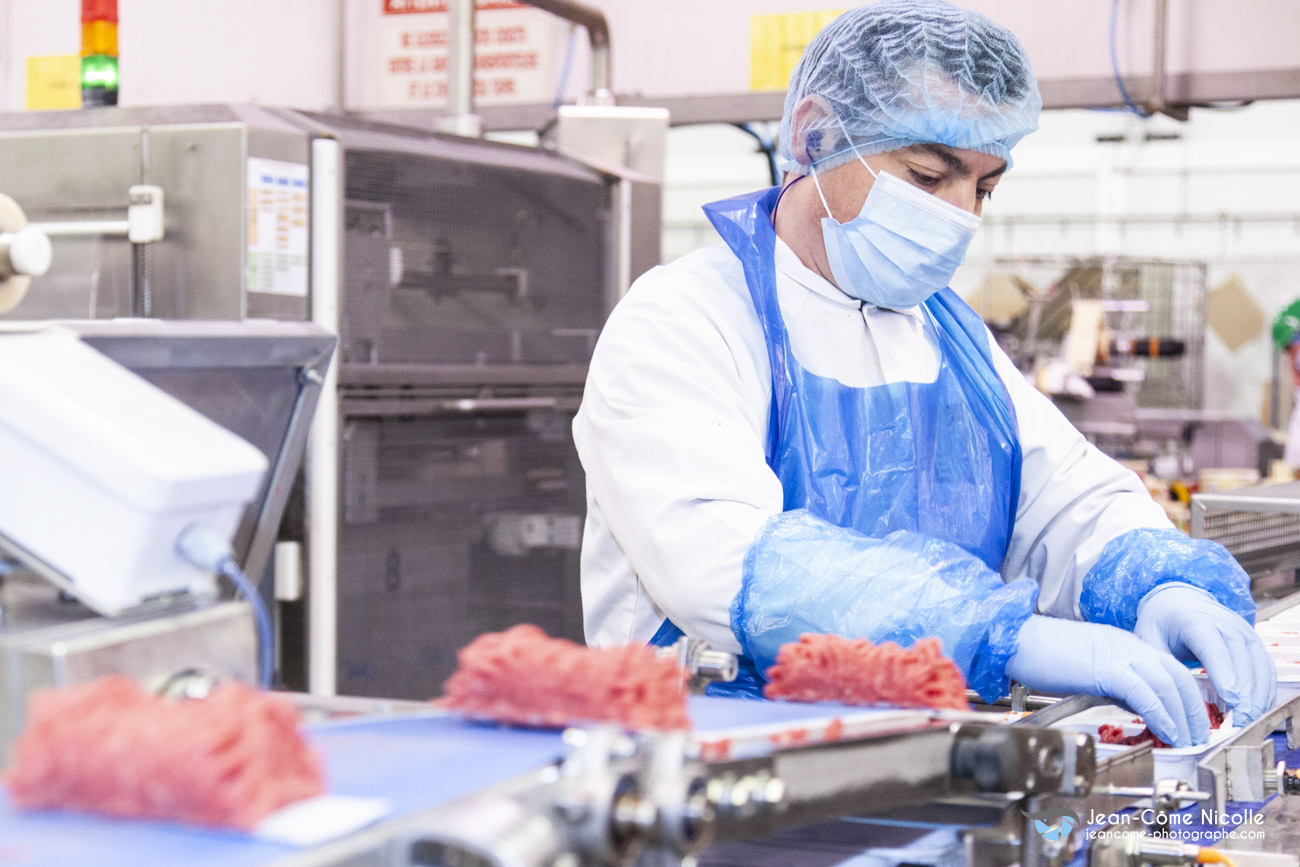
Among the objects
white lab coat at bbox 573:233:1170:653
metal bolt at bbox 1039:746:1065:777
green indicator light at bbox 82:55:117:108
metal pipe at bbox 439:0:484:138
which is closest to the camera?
metal bolt at bbox 1039:746:1065:777

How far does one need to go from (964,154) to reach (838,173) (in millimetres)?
155

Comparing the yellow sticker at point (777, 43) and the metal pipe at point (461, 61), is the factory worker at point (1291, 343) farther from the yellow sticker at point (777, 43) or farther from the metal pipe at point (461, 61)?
the metal pipe at point (461, 61)

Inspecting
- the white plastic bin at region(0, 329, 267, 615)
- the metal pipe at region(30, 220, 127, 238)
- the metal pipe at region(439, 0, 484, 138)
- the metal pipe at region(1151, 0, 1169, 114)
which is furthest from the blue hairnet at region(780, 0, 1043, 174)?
the metal pipe at region(1151, 0, 1169, 114)

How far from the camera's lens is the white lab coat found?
4.54 feet

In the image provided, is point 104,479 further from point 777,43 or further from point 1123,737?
point 777,43

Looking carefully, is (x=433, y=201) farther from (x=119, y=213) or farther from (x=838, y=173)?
(x=838, y=173)

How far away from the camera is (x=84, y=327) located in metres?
1.16

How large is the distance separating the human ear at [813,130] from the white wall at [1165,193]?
18.6 feet

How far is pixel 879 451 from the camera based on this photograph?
1629 mm

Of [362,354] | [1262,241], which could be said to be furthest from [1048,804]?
[1262,241]

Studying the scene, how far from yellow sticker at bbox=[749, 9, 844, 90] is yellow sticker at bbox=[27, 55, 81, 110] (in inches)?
80.1

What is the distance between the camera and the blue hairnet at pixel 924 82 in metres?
Result: 1.58

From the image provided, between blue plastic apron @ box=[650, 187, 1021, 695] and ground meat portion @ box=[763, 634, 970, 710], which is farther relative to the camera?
blue plastic apron @ box=[650, 187, 1021, 695]

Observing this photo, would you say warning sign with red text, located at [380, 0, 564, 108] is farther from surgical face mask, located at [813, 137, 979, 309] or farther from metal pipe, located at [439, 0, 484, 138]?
surgical face mask, located at [813, 137, 979, 309]
